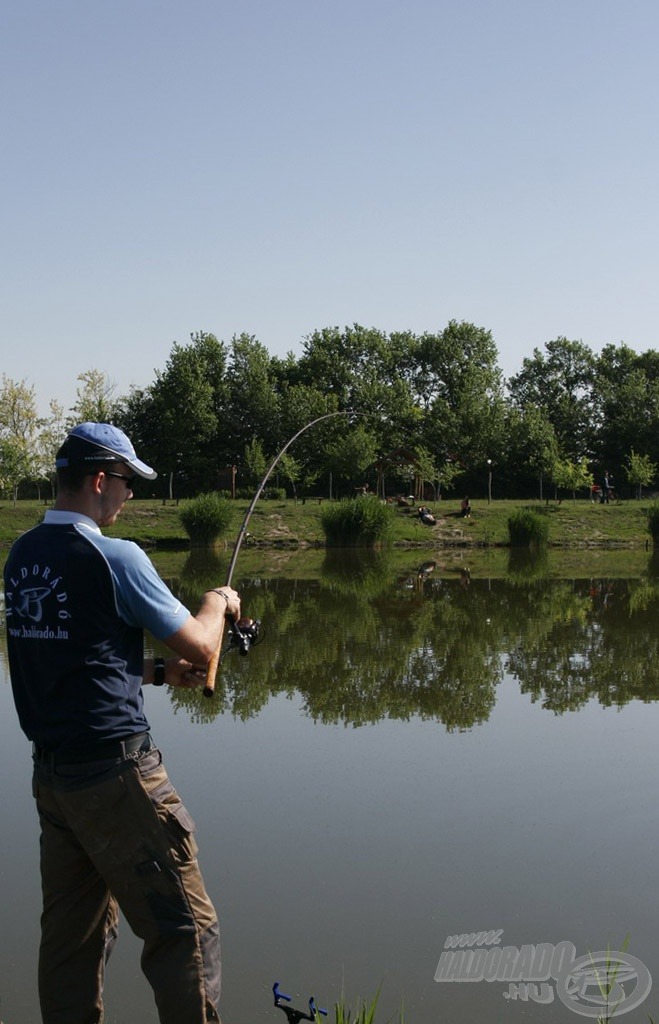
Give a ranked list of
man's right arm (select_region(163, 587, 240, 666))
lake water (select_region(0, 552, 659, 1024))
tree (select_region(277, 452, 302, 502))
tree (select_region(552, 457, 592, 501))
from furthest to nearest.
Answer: tree (select_region(552, 457, 592, 501)), tree (select_region(277, 452, 302, 502)), lake water (select_region(0, 552, 659, 1024)), man's right arm (select_region(163, 587, 240, 666))

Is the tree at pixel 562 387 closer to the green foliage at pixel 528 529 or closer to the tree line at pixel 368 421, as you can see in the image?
the tree line at pixel 368 421

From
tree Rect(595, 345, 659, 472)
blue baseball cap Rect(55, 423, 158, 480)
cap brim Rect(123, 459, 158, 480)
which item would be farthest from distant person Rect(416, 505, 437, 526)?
blue baseball cap Rect(55, 423, 158, 480)

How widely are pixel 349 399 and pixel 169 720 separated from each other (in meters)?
47.5

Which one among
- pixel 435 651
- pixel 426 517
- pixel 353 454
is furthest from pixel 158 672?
pixel 353 454

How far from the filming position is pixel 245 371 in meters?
55.0

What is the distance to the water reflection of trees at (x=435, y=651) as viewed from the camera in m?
8.86

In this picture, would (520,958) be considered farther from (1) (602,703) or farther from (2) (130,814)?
(1) (602,703)

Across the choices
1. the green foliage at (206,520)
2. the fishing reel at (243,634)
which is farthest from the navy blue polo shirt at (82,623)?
the green foliage at (206,520)

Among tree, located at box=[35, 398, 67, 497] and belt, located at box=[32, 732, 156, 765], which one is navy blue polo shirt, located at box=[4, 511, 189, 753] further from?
tree, located at box=[35, 398, 67, 497]

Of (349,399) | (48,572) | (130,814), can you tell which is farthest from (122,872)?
(349,399)

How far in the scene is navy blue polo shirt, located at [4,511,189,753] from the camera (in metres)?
3.01

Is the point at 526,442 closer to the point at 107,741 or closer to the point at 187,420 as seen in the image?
the point at 187,420

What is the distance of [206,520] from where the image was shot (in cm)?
2995

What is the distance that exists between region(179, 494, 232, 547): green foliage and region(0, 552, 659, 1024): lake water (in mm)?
18028
